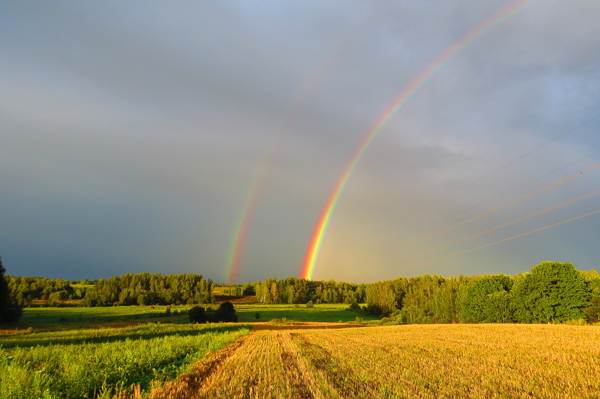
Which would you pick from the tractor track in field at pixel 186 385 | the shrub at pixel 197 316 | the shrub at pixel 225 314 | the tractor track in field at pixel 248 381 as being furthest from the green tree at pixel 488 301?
the tractor track in field at pixel 186 385

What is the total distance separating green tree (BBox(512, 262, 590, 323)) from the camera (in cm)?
7944

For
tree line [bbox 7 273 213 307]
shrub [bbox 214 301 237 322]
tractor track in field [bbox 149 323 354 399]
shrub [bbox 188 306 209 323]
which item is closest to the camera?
tractor track in field [bbox 149 323 354 399]

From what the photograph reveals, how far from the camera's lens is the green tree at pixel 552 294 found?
79.4 metres

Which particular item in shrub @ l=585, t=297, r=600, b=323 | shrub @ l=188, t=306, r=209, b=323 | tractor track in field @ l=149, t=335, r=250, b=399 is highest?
shrub @ l=585, t=297, r=600, b=323

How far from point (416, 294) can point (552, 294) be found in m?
62.8

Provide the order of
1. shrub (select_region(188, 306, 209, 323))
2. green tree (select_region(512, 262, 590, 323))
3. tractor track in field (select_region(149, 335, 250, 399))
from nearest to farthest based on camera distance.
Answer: tractor track in field (select_region(149, 335, 250, 399)) < green tree (select_region(512, 262, 590, 323)) < shrub (select_region(188, 306, 209, 323))

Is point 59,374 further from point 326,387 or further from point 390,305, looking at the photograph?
point 390,305

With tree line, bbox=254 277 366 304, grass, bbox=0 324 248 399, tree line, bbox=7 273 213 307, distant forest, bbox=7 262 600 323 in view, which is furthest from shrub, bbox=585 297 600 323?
tree line, bbox=7 273 213 307

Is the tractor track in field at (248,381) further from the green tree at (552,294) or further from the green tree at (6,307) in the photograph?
the green tree at (552,294)

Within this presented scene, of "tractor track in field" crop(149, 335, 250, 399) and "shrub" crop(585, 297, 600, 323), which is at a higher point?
"shrub" crop(585, 297, 600, 323)

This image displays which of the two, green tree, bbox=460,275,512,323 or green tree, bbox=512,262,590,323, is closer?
green tree, bbox=512,262,590,323

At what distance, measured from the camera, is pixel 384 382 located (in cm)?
1421

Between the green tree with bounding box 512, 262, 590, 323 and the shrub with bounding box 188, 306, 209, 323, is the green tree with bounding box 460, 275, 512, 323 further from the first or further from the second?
the shrub with bounding box 188, 306, 209, 323

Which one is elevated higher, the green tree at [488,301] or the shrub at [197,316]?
the green tree at [488,301]
